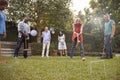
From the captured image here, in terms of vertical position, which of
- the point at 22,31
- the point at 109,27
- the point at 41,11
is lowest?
the point at 22,31

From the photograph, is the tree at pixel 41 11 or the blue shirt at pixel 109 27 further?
the tree at pixel 41 11

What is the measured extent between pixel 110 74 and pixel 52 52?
58.4 ft

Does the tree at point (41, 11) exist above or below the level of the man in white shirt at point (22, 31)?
above

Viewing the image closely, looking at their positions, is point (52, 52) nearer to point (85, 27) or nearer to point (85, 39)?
point (85, 39)

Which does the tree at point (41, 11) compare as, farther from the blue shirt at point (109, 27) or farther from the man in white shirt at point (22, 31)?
the blue shirt at point (109, 27)

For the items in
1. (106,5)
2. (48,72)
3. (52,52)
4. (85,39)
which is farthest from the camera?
(106,5)

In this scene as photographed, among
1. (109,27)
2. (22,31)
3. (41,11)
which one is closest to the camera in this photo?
(109,27)

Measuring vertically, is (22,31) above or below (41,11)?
below

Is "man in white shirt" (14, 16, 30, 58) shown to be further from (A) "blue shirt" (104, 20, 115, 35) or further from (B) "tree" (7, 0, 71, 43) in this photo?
(B) "tree" (7, 0, 71, 43)

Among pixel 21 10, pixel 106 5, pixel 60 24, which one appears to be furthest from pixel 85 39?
pixel 106 5

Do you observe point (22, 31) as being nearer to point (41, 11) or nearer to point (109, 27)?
point (109, 27)

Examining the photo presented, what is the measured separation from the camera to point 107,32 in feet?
45.0

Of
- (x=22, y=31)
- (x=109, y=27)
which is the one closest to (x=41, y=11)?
(x=22, y=31)

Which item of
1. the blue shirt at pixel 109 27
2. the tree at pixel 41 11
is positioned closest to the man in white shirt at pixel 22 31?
the blue shirt at pixel 109 27
